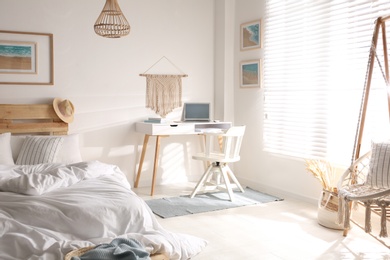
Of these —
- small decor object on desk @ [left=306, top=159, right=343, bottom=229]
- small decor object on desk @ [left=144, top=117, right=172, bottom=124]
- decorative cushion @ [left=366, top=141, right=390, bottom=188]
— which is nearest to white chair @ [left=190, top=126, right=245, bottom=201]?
small decor object on desk @ [left=144, top=117, right=172, bottom=124]

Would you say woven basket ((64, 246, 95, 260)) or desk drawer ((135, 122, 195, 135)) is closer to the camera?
woven basket ((64, 246, 95, 260))

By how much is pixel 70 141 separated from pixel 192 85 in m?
2.03

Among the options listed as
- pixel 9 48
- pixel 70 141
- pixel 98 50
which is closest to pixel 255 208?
pixel 70 141

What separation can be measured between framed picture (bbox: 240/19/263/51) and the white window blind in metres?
0.10

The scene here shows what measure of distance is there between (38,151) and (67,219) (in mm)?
1610

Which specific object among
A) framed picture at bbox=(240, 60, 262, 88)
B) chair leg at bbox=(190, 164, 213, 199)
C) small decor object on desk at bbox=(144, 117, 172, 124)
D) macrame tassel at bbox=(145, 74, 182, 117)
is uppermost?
framed picture at bbox=(240, 60, 262, 88)

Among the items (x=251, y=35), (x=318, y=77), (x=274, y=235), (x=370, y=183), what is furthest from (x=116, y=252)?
(x=251, y=35)

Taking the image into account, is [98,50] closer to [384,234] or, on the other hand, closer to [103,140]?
[103,140]

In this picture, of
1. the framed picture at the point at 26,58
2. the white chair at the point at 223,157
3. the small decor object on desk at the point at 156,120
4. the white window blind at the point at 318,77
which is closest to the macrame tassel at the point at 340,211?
the white window blind at the point at 318,77

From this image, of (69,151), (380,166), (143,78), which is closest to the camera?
(380,166)

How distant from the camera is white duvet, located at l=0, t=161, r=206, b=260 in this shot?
248 cm

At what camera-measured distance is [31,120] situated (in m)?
4.82

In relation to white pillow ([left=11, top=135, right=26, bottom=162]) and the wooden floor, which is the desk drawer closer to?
the wooden floor

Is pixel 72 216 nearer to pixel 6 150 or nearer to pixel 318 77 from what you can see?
pixel 6 150
